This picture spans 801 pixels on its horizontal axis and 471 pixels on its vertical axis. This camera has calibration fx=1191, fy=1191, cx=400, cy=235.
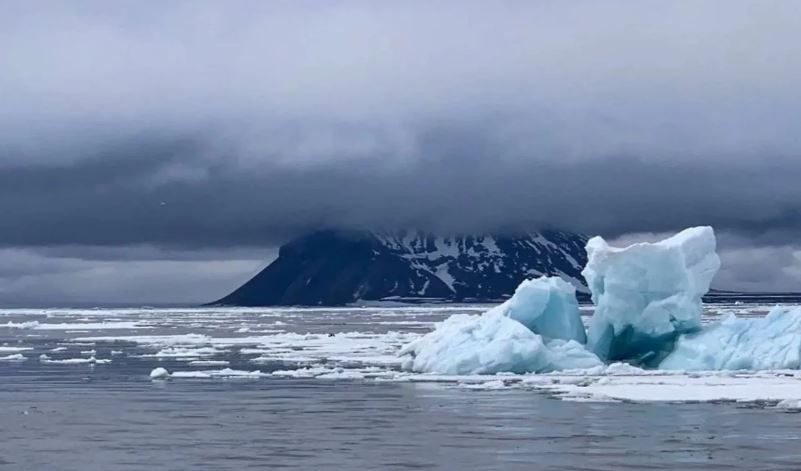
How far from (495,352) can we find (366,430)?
14.5 m

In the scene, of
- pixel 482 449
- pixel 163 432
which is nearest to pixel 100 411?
pixel 163 432

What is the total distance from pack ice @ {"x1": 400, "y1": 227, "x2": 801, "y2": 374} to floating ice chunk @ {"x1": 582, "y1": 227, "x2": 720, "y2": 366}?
0.03m

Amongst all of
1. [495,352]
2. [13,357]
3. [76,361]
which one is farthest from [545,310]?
[13,357]

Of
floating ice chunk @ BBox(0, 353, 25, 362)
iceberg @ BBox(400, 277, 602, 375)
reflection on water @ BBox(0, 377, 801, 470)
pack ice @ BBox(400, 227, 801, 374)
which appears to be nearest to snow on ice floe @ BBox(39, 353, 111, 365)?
floating ice chunk @ BBox(0, 353, 25, 362)

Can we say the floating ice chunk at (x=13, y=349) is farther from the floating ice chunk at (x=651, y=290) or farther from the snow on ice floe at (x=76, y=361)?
the floating ice chunk at (x=651, y=290)

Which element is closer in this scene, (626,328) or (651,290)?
(651,290)

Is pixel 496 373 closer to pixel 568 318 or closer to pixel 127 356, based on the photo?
pixel 568 318

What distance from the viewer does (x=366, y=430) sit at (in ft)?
75.9

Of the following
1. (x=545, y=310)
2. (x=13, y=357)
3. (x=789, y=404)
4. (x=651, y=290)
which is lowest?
(x=789, y=404)

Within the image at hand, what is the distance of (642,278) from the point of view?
1597 inches

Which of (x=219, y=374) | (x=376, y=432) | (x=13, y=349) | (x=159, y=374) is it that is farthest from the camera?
(x=13, y=349)

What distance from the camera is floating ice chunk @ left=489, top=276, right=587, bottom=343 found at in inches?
1603

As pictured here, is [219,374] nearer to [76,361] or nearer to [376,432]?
[76,361]

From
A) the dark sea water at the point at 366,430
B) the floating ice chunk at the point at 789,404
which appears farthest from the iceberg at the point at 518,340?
the floating ice chunk at the point at 789,404
